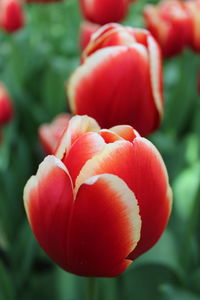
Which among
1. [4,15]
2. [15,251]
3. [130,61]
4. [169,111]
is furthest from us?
[4,15]

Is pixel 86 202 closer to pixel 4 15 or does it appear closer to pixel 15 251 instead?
pixel 15 251

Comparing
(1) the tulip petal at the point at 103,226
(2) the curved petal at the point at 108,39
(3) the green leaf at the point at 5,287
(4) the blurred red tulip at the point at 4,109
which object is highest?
(2) the curved petal at the point at 108,39

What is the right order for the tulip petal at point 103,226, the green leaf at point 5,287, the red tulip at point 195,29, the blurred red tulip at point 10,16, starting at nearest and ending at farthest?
the tulip petal at point 103,226, the green leaf at point 5,287, the red tulip at point 195,29, the blurred red tulip at point 10,16

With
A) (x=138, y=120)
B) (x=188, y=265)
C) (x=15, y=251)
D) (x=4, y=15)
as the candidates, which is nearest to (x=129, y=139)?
(x=138, y=120)

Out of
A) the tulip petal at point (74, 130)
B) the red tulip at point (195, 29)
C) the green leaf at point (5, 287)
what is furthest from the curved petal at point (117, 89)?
the red tulip at point (195, 29)

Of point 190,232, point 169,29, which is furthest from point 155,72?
point 169,29

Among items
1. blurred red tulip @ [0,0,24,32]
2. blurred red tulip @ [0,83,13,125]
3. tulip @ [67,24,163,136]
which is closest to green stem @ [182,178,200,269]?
tulip @ [67,24,163,136]

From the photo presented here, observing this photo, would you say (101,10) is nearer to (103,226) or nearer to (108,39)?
(108,39)

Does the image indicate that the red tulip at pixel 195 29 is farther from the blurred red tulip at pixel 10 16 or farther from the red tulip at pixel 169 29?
the blurred red tulip at pixel 10 16

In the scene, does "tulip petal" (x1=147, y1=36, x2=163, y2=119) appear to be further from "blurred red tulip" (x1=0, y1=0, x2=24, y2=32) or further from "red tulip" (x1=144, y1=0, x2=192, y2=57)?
"blurred red tulip" (x1=0, y1=0, x2=24, y2=32)
